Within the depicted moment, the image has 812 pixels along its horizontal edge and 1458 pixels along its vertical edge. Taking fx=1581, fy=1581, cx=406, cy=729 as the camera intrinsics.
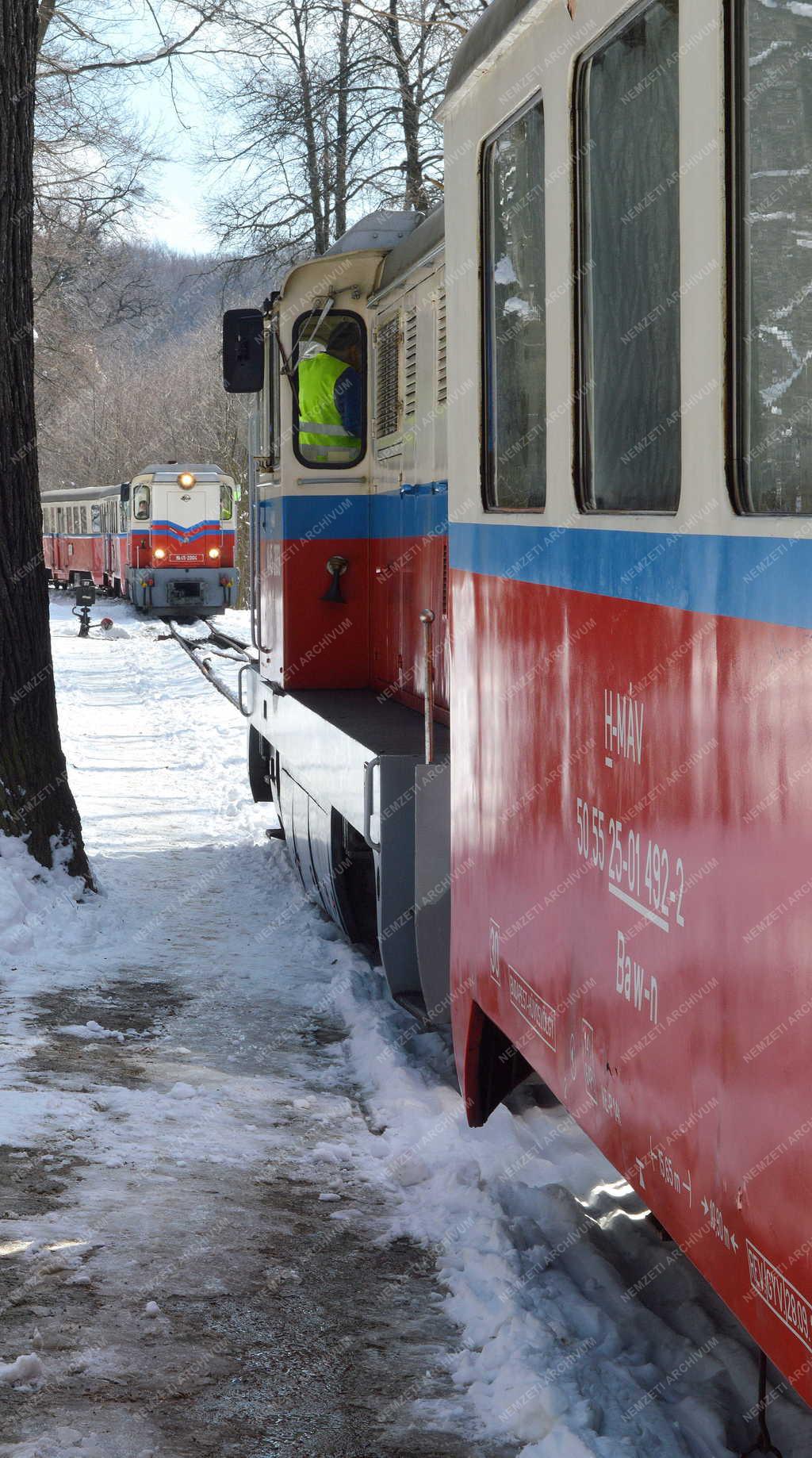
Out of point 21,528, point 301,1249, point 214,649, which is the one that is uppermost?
point 21,528

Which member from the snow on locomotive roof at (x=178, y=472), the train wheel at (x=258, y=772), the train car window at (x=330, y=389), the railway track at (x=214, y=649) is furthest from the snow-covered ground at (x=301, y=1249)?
the snow on locomotive roof at (x=178, y=472)

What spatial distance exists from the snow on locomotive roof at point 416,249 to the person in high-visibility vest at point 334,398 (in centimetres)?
36

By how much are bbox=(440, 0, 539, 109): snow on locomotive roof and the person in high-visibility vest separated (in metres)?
3.44

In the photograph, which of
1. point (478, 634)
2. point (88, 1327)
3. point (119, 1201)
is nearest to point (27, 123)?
point (478, 634)

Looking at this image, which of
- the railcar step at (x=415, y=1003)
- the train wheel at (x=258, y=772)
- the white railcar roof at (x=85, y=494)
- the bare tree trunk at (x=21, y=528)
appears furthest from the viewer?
the white railcar roof at (x=85, y=494)

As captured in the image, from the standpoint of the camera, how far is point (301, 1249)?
13.4 ft

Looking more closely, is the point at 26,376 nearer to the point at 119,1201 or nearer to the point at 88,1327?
the point at 119,1201

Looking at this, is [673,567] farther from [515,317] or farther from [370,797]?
[370,797]

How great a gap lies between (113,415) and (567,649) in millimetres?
68699

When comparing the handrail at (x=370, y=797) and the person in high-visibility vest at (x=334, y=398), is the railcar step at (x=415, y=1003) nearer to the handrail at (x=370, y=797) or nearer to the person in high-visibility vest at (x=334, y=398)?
the handrail at (x=370, y=797)

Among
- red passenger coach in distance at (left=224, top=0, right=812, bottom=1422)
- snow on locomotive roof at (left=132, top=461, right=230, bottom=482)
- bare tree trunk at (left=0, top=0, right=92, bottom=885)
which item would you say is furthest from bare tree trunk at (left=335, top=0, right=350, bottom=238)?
red passenger coach in distance at (left=224, top=0, right=812, bottom=1422)

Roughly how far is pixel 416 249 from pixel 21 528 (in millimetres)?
2514

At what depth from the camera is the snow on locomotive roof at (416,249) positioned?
243 inches

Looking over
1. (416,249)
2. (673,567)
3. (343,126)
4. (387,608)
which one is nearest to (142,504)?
(343,126)
